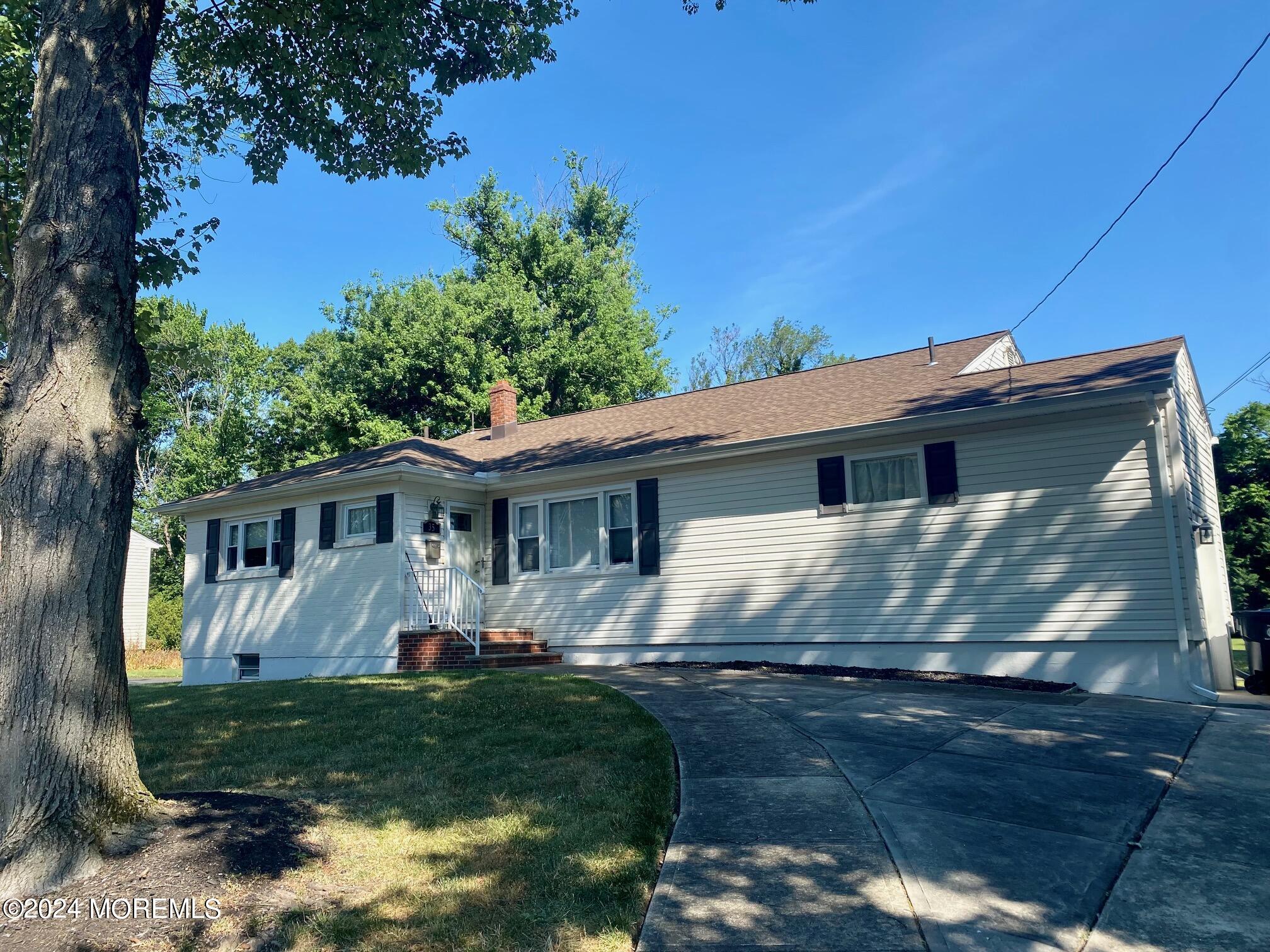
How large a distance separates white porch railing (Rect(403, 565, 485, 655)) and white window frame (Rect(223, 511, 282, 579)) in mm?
3427

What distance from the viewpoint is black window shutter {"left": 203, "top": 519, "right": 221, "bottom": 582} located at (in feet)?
53.7

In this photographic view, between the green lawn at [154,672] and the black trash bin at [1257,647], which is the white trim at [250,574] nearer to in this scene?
the green lawn at [154,672]

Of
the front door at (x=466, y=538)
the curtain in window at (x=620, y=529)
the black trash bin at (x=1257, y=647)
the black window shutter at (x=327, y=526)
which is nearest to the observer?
the black trash bin at (x=1257, y=647)

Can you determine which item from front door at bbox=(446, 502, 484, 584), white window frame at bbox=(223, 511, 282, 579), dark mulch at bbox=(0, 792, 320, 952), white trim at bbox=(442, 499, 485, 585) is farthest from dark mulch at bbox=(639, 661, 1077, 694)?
white window frame at bbox=(223, 511, 282, 579)

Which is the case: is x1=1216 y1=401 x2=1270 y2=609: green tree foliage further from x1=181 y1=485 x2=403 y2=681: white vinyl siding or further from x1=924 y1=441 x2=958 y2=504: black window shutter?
x1=181 y1=485 x2=403 y2=681: white vinyl siding

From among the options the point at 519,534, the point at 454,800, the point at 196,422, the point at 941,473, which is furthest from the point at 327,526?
the point at 196,422

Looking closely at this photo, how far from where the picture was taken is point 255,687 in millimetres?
10727

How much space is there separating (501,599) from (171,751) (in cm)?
786

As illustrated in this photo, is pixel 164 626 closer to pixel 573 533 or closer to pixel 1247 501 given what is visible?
pixel 573 533

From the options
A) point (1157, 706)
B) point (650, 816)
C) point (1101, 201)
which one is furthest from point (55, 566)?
point (1101, 201)

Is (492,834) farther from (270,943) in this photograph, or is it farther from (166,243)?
(166,243)

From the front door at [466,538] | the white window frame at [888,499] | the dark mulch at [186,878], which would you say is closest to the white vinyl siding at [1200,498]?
the white window frame at [888,499]

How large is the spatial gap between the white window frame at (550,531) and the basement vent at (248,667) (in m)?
5.63

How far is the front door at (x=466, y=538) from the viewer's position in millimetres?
14367
